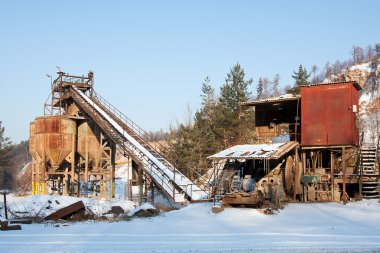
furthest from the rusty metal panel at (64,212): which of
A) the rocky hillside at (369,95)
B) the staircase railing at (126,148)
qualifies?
the rocky hillside at (369,95)

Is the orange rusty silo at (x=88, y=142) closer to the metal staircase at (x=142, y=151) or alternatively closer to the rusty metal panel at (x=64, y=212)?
the metal staircase at (x=142, y=151)

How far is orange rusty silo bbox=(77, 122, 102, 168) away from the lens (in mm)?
42406

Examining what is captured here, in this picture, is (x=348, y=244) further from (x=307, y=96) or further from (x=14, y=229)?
(x=307, y=96)

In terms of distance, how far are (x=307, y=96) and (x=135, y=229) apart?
58.5 feet

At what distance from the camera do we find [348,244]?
14.5m

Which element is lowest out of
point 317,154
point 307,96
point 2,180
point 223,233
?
point 2,180

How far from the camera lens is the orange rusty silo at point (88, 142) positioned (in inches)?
1670

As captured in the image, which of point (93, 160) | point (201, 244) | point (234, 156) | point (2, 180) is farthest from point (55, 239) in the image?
point (2, 180)

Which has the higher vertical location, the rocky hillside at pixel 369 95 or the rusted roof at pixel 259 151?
the rocky hillside at pixel 369 95

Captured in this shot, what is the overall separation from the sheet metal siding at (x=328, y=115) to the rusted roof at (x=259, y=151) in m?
1.54

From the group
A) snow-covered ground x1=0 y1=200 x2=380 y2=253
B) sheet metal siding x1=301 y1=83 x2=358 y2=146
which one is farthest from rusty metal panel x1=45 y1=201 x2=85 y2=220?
sheet metal siding x1=301 y1=83 x2=358 y2=146

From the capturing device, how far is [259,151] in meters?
28.3

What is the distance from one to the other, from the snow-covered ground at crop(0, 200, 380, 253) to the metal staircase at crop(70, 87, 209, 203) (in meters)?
5.82

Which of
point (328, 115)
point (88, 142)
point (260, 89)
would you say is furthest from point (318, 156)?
point (260, 89)
